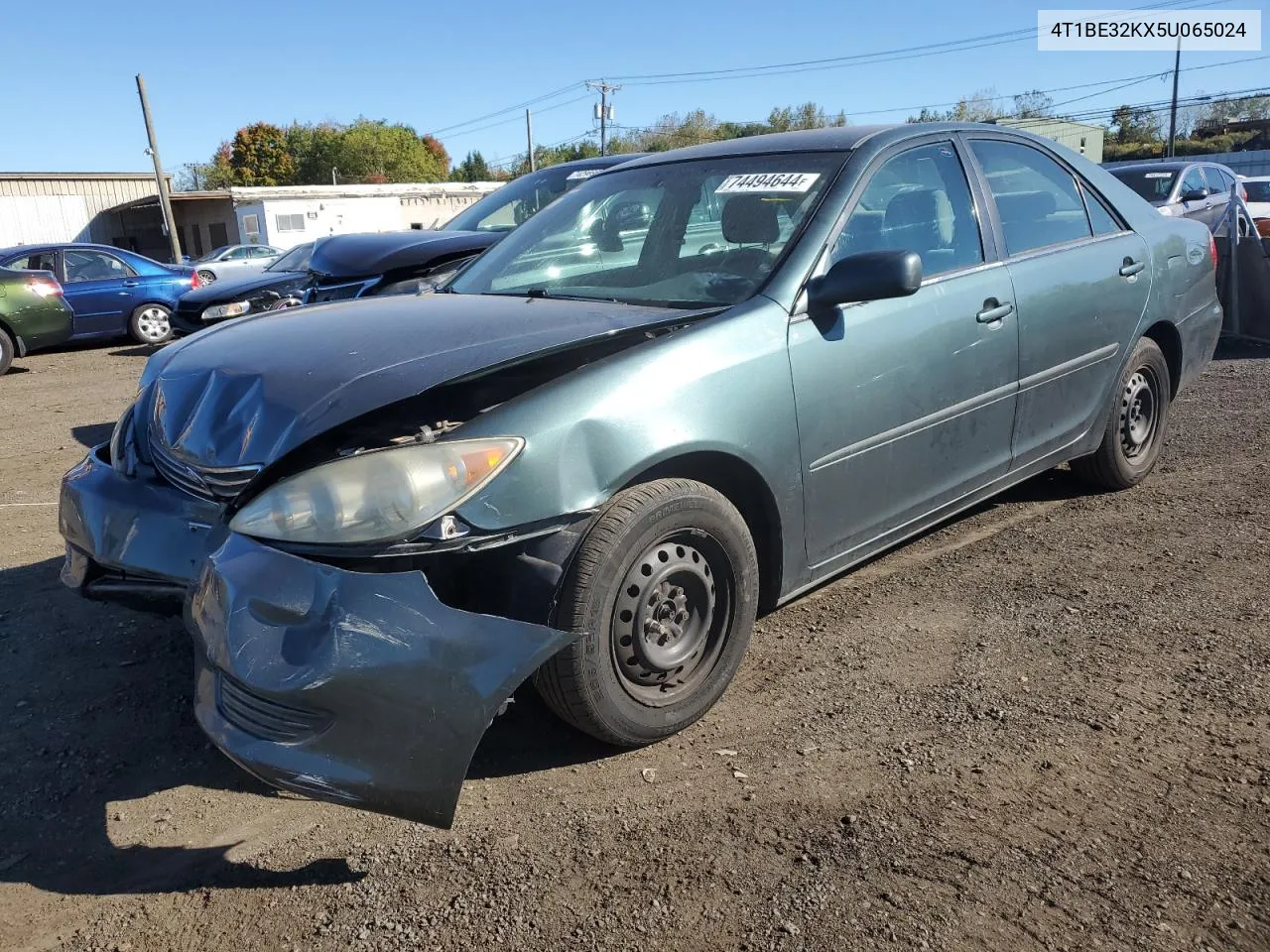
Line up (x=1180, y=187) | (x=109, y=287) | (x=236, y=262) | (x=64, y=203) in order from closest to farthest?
(x=1180, y=187) < (x=109, y=287) < (x=236, y=262) < (x=64, y=203)

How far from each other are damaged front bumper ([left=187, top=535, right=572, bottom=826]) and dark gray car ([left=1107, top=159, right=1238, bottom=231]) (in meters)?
11.1

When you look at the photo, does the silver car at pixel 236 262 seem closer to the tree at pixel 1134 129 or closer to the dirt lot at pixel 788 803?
the dirt lot at pixel 788 803

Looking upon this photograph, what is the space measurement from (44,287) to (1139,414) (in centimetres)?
1176

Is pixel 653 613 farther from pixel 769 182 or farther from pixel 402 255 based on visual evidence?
pixel 402 255

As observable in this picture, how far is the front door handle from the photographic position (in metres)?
3.68

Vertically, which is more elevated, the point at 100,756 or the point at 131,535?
the point at 131,535

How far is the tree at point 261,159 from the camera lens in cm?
8394

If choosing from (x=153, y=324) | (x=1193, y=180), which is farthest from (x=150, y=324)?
(x=1193, y=180)

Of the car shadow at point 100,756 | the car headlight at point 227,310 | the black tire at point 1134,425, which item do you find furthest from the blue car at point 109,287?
the black tire at point 1134,425

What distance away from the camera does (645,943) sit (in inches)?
81.7

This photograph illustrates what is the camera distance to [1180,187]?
39.5ft

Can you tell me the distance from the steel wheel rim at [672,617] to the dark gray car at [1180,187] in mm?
10242

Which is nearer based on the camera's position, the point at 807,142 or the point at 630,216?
the point at 807,142

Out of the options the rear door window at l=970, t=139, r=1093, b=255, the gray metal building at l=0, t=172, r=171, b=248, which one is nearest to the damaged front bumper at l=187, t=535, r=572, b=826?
the rear door window at l=970, t=139, r=1093, b=255
